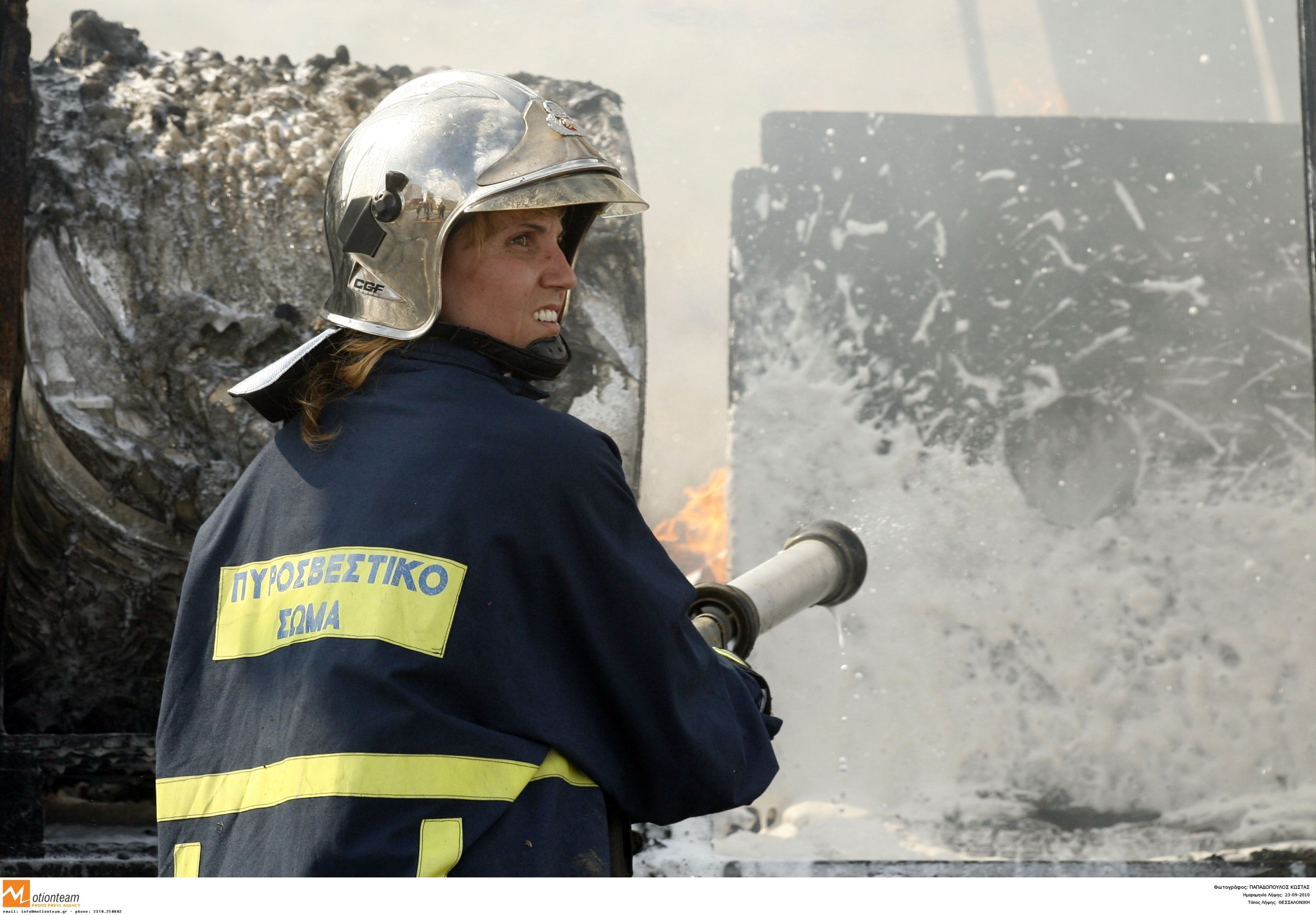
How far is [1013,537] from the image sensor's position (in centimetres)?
394

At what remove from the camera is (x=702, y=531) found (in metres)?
3.71

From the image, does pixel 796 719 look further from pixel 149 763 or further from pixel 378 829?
pixel 378 829

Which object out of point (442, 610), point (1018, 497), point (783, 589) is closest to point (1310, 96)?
point (1018, 497)

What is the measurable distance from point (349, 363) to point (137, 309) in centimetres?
116

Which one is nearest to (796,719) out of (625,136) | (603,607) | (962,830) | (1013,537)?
(962,830)

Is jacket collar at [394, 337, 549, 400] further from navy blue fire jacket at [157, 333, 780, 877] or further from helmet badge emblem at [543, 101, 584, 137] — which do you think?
helmet badge emblem at [543, 101, 584, 137]

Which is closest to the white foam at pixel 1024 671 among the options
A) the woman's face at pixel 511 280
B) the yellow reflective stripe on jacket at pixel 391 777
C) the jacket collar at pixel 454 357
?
the woman's face at pixel 511 280

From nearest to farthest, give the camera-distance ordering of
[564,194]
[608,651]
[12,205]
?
[608,651] → [564,194] → [12,205]

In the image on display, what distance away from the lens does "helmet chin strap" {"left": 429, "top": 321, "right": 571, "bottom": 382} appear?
1.54m

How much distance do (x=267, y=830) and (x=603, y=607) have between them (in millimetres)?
458

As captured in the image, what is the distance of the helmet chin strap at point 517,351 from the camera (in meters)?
1.54

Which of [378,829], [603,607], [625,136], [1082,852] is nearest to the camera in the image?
[378,829]

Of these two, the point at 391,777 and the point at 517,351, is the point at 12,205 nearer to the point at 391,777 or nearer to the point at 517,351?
the point at 517,351
